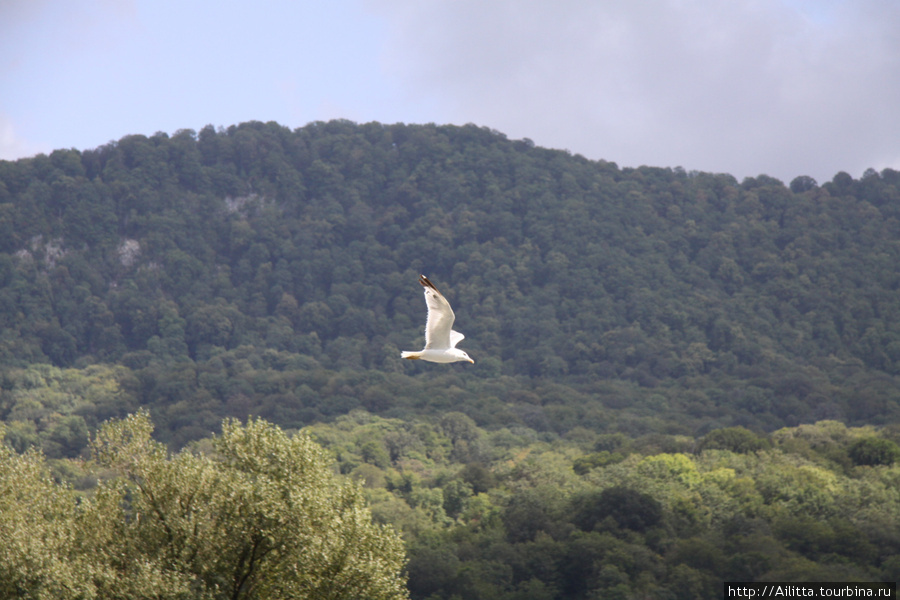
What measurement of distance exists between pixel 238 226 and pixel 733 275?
8340 centimetres

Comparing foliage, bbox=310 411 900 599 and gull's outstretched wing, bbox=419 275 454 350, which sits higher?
gull's outstretched wing, bbox=419 275 454 350

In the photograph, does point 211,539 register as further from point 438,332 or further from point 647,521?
point 647,521

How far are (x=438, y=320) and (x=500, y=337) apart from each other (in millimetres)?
125472

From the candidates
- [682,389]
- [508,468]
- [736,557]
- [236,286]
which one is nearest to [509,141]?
[236,286]

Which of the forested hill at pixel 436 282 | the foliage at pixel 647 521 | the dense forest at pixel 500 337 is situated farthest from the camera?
the forested hill at pixel 436 282

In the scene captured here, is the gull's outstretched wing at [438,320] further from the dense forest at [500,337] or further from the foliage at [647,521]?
the dense forest at [500,337]

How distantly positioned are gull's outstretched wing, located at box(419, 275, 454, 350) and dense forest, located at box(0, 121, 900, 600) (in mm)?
36897

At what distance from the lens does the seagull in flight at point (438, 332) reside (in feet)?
64.0

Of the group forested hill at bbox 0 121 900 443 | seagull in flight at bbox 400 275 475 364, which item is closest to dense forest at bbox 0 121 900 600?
forested hill at bbox 0 121 900 443

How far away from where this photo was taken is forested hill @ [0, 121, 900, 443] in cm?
12212

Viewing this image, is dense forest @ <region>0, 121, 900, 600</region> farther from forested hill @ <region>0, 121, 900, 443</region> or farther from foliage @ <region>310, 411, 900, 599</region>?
forested hill @ <region>0, 121, 900, 443</region>

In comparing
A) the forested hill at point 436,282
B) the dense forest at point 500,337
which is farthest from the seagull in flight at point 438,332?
the forested hill at point 436,282

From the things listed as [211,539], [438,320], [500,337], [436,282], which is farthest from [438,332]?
[436,282]

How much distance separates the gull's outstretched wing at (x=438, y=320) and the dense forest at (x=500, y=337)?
3690cm
